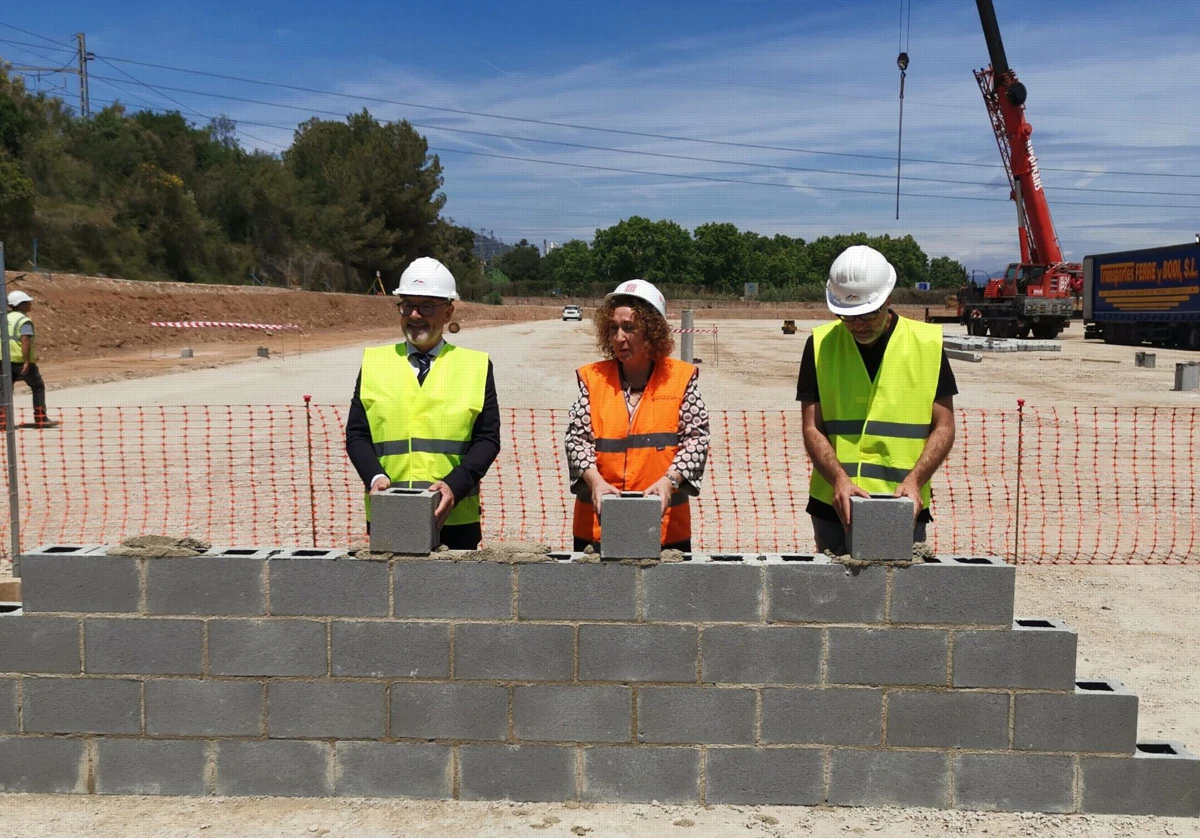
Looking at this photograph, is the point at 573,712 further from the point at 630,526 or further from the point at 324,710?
the point at 324,710

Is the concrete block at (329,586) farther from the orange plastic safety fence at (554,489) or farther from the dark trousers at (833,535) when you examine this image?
the orange plastic safety fence at (554,489)

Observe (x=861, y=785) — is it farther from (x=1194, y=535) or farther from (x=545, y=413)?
(x=545, y=413)

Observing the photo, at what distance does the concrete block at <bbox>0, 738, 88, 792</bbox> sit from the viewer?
391 cm

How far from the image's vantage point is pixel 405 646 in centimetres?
383

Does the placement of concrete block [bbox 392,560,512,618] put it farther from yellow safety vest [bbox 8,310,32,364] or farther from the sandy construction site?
yellow safety vest [bbox 8,310,32,364]

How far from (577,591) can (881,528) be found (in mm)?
1130

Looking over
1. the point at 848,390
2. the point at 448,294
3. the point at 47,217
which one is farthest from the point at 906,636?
the point at 47,217

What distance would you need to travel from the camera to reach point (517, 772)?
3873 millimetres

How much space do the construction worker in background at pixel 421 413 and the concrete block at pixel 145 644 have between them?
32.4 inches

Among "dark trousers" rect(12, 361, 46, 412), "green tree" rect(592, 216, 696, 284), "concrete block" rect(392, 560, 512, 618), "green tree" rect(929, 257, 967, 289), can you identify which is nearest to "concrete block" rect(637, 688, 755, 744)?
"concrete block" rect(392, 560, 512, 618)

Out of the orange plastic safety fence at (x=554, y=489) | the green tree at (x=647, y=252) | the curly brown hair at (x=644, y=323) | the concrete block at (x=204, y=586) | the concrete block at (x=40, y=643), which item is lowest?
the orange plastic safety fence at (x=554, y=489)

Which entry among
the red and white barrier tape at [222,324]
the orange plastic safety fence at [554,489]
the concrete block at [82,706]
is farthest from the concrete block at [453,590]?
the red and white barrier tape at [222,324]

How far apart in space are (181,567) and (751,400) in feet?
48.4

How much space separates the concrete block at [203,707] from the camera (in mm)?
3871
